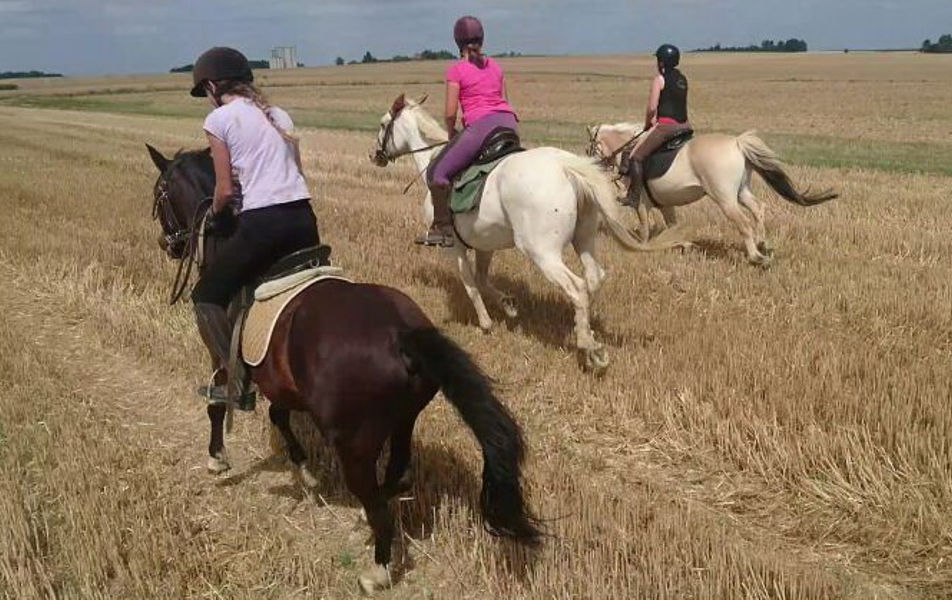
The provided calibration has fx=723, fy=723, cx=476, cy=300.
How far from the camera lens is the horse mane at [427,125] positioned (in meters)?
7.74

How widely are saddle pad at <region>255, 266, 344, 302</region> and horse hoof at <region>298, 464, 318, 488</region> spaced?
1242 millimetres

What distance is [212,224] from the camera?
14.1ft

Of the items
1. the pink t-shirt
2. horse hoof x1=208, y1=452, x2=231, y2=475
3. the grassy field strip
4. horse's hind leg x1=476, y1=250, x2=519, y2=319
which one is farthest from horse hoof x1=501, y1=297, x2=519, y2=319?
the grassy field strip

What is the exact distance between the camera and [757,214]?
28.4ft

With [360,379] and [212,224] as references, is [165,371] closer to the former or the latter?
[212,224]

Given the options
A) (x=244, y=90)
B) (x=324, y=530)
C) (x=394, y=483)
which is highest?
(x=244, y=90)

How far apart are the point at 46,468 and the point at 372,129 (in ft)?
88.3

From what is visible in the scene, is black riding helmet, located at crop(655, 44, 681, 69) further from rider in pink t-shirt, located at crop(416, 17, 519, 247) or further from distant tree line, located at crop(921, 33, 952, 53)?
distant tree line, located at crop(921, 33, 952, 53)

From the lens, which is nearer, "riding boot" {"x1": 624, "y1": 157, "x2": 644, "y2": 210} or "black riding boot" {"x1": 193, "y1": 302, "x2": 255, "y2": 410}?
"black riding boot" {"x1": 193, "y1": 302, "x2": 255, "y2": 410}

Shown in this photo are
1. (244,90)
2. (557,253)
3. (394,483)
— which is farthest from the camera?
(557,253)

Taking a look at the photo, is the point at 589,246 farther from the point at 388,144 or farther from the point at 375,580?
the point at 375,580

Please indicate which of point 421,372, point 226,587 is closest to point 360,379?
point 421,372

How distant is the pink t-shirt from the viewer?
6617 mm

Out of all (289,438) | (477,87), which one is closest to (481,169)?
(477,87)
